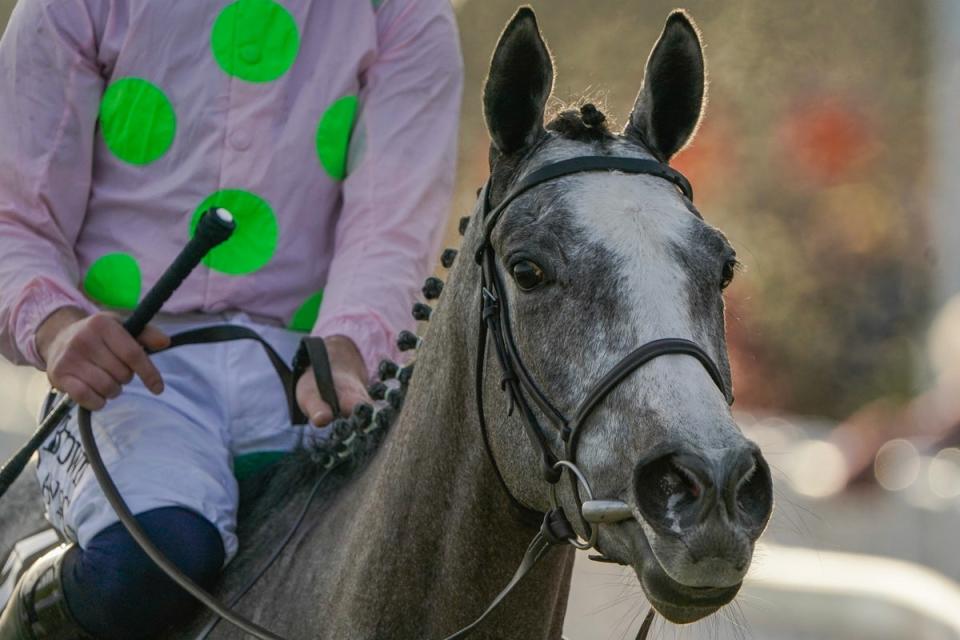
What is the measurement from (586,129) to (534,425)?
0.60 m

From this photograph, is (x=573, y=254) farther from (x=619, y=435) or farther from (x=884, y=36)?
(x=884, y=36)

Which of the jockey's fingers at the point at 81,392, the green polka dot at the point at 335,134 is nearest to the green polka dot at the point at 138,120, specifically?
the green polka dot at the point at 335,134

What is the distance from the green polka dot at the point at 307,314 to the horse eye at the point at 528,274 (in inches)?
46.7

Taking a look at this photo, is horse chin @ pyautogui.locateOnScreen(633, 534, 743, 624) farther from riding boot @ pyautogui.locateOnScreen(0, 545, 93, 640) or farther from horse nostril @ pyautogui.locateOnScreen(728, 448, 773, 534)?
riding boot @ pyautogui.locateOnScreen(0, 545, 93, 640)

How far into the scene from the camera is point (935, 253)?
1327 cm

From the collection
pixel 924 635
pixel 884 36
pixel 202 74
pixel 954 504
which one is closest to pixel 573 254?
pixel 202 74

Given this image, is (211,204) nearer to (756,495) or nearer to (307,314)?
(307,314)

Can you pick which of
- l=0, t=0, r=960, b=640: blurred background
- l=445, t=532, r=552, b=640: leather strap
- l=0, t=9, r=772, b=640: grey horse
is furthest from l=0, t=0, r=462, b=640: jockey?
l=0, t=0, r=960, b=640: blurred background

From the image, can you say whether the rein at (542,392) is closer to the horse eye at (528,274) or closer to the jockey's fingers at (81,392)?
the horse eye at (528,274)

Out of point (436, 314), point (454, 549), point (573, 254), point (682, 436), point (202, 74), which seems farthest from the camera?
point (202, 74)

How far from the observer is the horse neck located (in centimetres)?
272

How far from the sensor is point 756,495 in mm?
2266

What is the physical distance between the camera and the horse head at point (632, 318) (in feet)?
7.32

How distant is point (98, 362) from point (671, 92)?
1.30 metres
